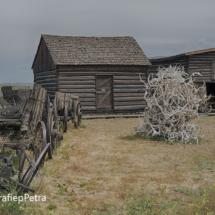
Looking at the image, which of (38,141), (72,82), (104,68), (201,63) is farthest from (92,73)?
(38,141)

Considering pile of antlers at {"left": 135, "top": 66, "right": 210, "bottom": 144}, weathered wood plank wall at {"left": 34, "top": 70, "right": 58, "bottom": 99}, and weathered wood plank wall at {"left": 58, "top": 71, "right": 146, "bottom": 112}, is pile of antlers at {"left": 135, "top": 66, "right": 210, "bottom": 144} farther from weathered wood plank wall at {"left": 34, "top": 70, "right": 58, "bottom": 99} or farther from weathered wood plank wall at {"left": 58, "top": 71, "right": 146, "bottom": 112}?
weathered wood plank wall at {"left": 34, "top": 70, "right": 58, "bottom": 99}

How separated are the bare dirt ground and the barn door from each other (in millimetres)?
7213

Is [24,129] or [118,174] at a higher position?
[24,129]

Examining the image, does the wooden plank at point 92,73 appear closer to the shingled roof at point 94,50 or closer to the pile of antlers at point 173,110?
the shingled roof at point 94,50

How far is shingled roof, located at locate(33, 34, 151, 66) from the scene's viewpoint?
1529 cm

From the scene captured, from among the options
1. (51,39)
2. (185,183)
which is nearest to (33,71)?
(51,39)

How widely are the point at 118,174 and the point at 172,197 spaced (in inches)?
55.5

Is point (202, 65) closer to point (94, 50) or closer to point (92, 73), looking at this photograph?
point (94, 50)

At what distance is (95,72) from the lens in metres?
15.5

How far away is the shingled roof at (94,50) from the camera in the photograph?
15289 millimetres

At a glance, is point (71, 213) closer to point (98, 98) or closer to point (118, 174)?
point (118, 174)

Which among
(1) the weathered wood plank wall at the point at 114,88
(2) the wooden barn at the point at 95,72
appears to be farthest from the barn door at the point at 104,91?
(1) the weathered wood plank wall at the point at 114,88

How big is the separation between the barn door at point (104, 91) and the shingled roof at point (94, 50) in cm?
100

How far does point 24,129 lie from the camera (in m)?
5.29
